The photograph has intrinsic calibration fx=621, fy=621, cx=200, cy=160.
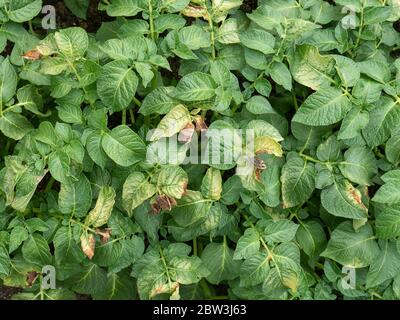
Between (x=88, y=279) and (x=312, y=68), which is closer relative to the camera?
(x=312, y=68)

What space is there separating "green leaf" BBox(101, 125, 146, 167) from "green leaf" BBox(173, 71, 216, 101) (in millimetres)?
175

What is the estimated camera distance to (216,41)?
1896 millimetres

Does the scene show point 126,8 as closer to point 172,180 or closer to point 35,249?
point 172,180

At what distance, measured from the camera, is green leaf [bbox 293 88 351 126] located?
1777 millimetres

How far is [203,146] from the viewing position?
71.7 inches

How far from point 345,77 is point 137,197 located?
0.69 meters

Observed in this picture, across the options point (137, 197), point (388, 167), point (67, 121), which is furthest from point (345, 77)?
point (67, 121)

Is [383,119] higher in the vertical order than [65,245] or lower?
higher

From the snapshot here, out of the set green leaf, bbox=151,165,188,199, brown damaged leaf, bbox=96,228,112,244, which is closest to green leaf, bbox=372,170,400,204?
green leaf, bbox=151,165,188,199

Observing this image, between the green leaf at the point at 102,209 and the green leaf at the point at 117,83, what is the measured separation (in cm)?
26

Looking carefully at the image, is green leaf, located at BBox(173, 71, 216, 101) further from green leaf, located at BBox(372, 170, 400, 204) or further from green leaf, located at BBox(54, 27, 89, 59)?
green leaf, located at BBox(372, 170, 400, 204)

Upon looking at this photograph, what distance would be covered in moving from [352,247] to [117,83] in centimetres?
88

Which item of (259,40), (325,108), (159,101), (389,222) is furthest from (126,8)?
(389,222)

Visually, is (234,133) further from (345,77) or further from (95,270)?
(95,270)
